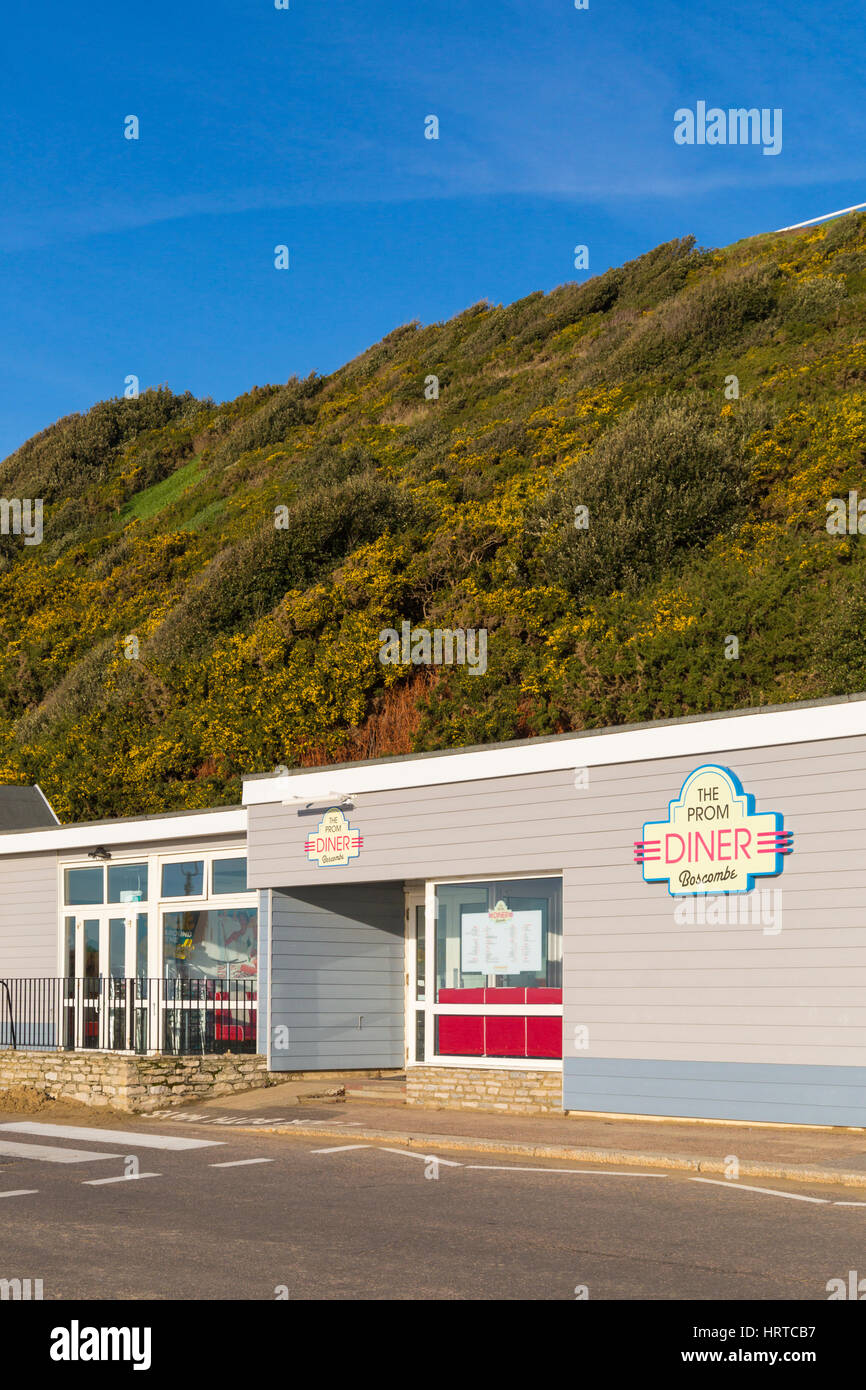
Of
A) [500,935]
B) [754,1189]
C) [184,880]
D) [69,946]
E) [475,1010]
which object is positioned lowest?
[754,1189]

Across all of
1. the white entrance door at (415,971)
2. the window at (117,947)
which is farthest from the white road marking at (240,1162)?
the window at (117,947)

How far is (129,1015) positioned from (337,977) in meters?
3.00

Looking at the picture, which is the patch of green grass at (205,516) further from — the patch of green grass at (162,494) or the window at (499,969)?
the window at (499,969)

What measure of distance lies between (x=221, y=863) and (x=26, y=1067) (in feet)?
12.6

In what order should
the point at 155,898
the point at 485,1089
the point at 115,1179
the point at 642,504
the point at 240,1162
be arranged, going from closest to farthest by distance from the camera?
the point at 115,1179, the point at 240,1162, the point at 485,1089, the point at 155,898, the point at 642,504

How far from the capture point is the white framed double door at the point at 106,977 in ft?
67.2

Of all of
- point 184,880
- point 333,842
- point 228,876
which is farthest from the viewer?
point 184,880

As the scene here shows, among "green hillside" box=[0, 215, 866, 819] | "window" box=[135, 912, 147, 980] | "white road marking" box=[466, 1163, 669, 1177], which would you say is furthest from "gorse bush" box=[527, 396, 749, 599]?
"white road marking" box=[466, 1163, 669, 1177]

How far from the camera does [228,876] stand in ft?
66.9

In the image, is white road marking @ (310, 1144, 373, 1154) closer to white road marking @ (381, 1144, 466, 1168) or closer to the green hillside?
white road marking @ (381, 1144, 466, 1168)

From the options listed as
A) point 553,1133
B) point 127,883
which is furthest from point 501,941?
point 127,883

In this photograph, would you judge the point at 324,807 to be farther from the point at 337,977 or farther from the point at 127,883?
the point at 127,883

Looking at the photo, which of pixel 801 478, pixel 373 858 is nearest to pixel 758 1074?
pixel 373 858

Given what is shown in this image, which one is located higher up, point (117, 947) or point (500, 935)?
point (500, 935)
